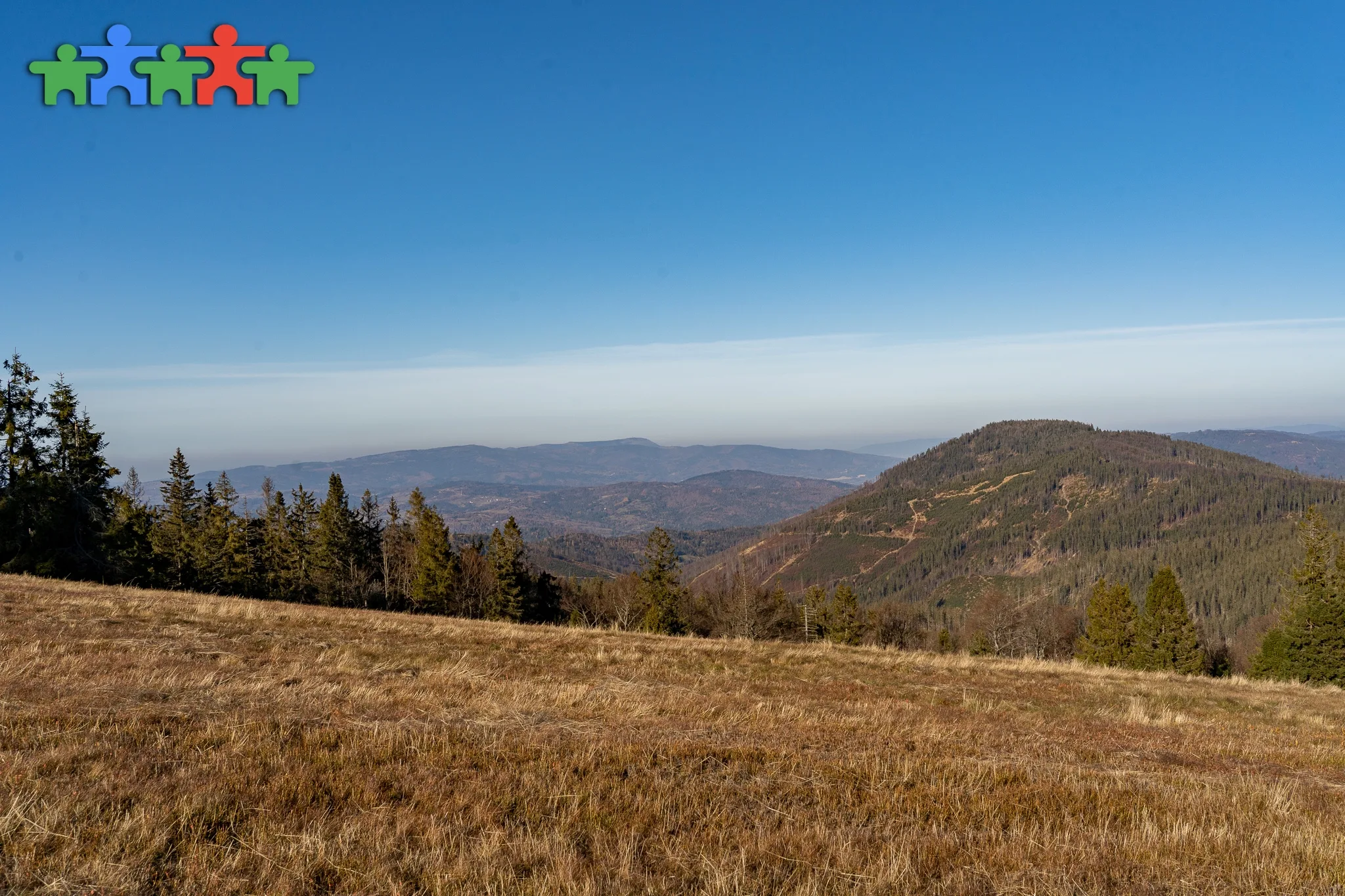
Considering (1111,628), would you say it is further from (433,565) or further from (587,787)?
(587,787)

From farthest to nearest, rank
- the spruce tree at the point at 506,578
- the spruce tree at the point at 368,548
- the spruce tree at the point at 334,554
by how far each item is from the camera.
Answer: the spruce tree at the point at 368,548 → the spruce tree at the point at 334,554 → the spruce tree at the point at 506,578

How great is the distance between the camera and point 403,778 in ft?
21.0

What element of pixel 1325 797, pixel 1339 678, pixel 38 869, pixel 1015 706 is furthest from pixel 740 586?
pixel 38 869

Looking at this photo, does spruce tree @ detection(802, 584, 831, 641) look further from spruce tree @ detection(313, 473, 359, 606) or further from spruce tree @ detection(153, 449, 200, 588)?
spruce tree @ detection(153, 449, 200, 588)

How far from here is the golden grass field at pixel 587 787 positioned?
4.76 meters

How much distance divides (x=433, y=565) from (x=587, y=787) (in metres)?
53.8

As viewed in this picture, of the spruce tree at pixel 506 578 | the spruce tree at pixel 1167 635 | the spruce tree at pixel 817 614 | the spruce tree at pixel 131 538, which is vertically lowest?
the spruce tree at pixel 817 614

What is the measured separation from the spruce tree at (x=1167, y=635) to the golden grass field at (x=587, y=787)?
159 feet

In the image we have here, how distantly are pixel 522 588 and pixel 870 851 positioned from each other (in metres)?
59.5

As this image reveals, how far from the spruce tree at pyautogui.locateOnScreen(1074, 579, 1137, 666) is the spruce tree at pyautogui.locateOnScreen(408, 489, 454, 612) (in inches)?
2202

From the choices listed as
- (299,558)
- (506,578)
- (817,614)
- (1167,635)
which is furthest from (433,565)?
(1167,635)

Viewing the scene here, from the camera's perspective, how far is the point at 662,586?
203 feet

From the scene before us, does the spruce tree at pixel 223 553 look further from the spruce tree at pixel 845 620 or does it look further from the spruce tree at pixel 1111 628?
the spruce tree at pixel 1111 628

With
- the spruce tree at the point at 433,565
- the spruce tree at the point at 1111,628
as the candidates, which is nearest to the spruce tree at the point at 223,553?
the spruce tree at the point at 433,565
